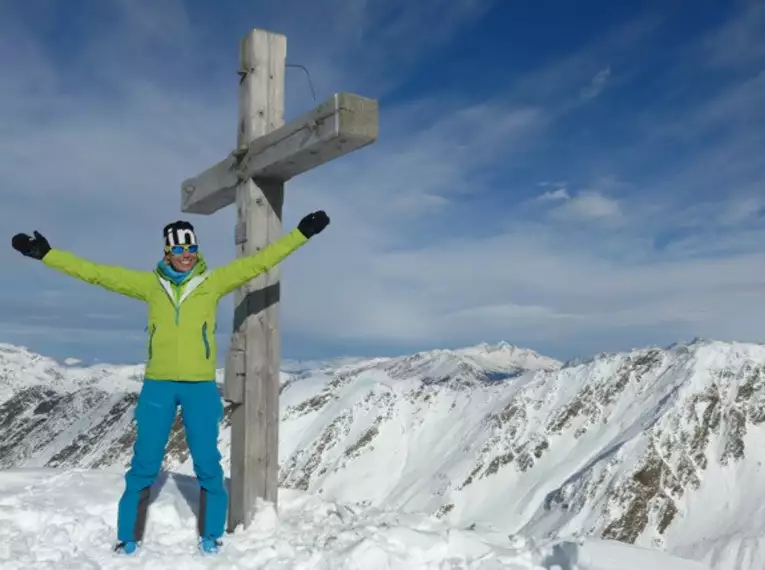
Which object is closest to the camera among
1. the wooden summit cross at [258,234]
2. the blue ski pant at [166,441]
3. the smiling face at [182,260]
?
the blue ski pant at [166,441]

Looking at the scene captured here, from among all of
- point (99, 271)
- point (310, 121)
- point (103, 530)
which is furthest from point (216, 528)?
point (310, 121)

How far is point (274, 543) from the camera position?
6.45 m

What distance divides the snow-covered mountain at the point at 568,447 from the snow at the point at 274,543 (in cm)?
6536

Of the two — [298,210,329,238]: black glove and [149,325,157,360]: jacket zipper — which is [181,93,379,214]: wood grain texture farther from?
[149,325,157,360]: jacket zipper

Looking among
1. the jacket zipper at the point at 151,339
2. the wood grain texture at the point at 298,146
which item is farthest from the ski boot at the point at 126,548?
the wood grain texture at the point at 298,146

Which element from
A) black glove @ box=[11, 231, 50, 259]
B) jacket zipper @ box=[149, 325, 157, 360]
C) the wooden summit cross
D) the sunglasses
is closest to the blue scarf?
the sunglasses

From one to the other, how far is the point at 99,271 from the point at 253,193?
5.73ft

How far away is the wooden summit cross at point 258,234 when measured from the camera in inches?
275

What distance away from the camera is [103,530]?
669 cm

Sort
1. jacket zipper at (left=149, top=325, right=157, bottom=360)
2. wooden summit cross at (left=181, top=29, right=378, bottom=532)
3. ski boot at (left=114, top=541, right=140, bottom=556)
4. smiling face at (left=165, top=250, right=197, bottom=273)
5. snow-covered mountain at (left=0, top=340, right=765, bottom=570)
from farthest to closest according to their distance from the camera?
snow-covered mountain at (left=0, top=340, right=765, bottom=570) → wooden summit cross at (left=181, top=29, right=378, bottom=532) → smiling face at (left=165, top=250, right=197, bottom=273) → jacket zipper at (left=149, top=325, right=157, bottom=360) → ski boot at (left=114, top=541, right=140, bottom=556)

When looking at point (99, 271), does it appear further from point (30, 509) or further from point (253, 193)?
point (30, 509)

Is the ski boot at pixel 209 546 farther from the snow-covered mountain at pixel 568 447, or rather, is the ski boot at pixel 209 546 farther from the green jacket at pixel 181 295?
the snow-covered mountain at pixel 568 447

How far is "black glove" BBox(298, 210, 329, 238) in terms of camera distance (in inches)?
253

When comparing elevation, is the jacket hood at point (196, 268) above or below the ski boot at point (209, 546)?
above
